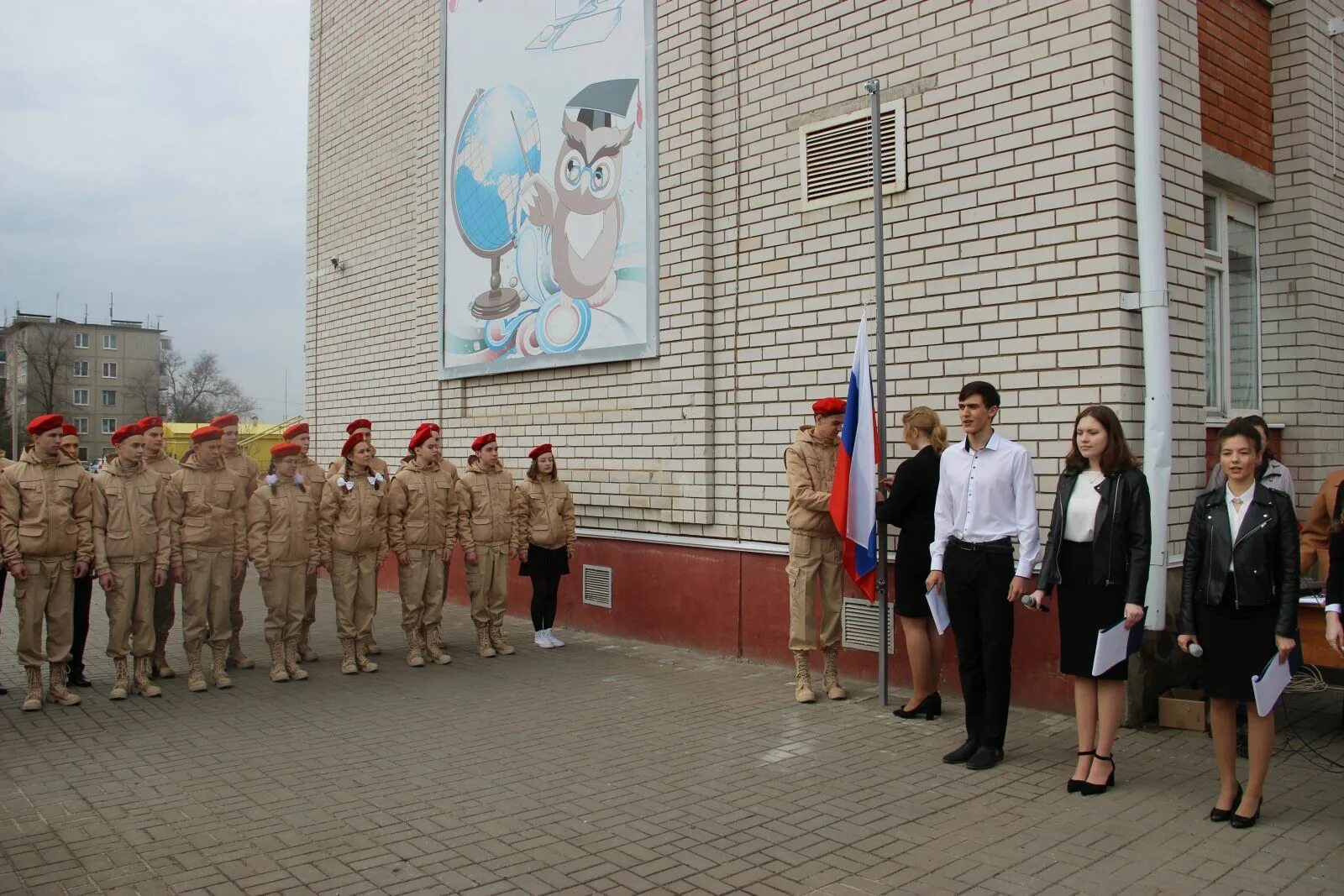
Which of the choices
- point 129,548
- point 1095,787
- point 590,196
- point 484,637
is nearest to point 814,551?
point 1095,787

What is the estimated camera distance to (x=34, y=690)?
741 centimetres

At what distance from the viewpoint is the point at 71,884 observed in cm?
418

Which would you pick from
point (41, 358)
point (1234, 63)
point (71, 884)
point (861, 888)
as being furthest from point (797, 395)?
point (41, 358)

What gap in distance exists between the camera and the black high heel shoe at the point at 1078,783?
5.13 meters

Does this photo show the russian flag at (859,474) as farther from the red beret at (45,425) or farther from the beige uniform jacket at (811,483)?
the red beret at (45,425)

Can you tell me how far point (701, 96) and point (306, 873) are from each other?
7064 mm

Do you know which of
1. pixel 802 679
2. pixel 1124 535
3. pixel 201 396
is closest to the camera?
pixel 1124 535

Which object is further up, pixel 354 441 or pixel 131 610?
pixel 354 441

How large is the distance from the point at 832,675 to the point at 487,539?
3538 mm

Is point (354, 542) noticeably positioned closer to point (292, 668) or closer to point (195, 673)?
point (292, 668)

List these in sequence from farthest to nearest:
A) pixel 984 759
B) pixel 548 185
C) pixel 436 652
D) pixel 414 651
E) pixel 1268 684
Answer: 1. pixel 548 185
2. pixel 436 652
3. pixel 414 651
4. pixel 984 759
5. pixel 1268 684

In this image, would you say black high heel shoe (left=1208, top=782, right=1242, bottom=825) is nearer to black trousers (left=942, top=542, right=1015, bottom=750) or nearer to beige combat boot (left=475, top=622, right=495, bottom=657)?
black trousers (left=942, top=542, right=1015, bottom=750)

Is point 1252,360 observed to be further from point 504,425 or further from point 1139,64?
point 504,425

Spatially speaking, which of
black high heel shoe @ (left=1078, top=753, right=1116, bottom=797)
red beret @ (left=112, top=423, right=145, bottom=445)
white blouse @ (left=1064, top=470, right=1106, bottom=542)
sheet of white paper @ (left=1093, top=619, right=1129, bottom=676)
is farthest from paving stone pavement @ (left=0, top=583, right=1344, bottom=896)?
red beret @ (left=112, top=423, right=145, bottom=445)
